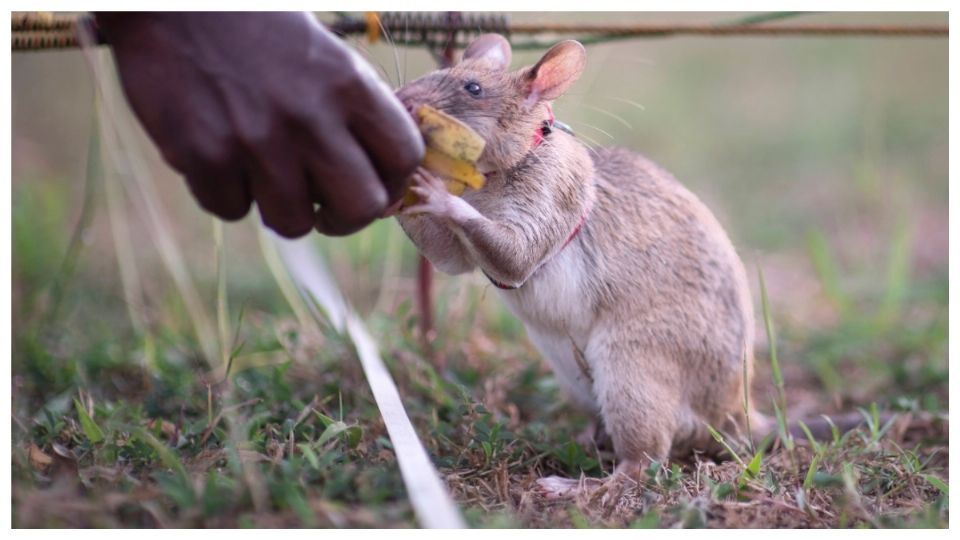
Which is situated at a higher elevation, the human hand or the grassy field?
the human hand

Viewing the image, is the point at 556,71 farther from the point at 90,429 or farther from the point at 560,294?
the point at 90,429

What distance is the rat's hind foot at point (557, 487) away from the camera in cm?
300

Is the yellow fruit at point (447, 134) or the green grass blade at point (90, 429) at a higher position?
the yellow fruit at point (447, 134)

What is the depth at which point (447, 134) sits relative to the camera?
274 centimetres

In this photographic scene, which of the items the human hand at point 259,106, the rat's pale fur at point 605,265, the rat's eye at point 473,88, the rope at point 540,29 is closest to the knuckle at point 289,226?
the human hand at point 259,106

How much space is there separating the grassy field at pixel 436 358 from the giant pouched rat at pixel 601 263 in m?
0.18

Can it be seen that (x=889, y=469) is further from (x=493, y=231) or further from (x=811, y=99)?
(x=811, y=99)

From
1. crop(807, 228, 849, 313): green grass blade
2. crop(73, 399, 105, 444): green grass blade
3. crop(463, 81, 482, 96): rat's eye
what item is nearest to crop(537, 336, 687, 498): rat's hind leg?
crop(463, 81, 482, 96): rat's eye

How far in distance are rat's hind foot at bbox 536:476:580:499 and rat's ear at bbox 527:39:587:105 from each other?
3.95ft

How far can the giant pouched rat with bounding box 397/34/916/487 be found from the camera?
10.1ft

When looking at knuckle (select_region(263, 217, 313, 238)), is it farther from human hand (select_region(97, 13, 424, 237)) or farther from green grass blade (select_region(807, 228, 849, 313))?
green grass blade (select_region(807, 228, 849, 313))

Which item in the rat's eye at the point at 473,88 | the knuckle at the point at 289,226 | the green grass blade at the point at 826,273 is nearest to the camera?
the knuckle at the point at 289,226

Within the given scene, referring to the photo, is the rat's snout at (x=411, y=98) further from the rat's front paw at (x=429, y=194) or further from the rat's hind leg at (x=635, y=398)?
the rat's hind leg at (x=635, y=398)
